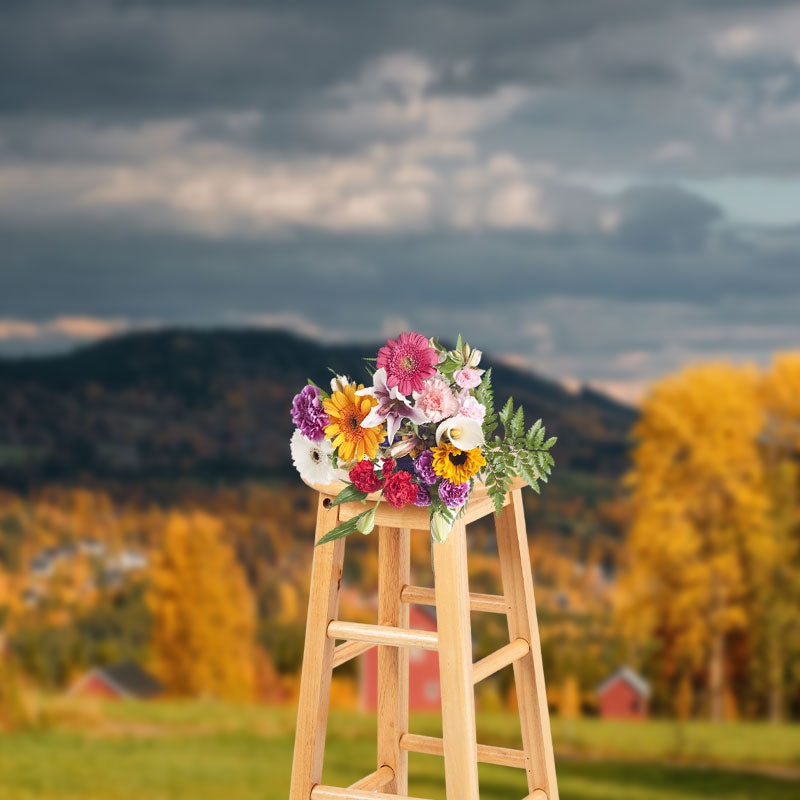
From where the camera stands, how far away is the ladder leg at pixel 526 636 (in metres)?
3.03

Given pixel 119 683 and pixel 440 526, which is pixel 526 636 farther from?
pixel 119 683

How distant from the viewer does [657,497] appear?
8.39 meters

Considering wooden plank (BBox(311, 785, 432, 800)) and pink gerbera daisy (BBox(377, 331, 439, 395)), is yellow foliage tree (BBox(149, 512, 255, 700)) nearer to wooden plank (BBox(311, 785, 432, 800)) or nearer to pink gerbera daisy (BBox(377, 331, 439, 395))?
wooden plank (BBox(311, 785, 432, 800))

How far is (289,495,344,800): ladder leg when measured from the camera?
9.45ft

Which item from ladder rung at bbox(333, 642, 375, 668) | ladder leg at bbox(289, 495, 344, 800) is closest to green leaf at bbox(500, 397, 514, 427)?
ladder leg at bbox(289, 495, 344, 800)

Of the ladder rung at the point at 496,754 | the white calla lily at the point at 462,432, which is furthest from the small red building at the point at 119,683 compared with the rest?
the white calla lily at the point at 462,432

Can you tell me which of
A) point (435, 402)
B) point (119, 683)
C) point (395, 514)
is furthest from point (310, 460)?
point (119, 683)

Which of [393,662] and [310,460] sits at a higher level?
[310,460]

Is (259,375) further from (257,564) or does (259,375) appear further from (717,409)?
(717,409)

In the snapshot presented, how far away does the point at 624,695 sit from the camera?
8.04 meters

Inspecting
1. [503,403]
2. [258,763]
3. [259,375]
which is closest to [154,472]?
[259,375]

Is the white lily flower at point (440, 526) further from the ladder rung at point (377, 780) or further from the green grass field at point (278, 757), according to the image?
the green grass field at point (278, 757)

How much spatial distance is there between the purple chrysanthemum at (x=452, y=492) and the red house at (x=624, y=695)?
5.63 metres

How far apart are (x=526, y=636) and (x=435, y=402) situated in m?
0.91
